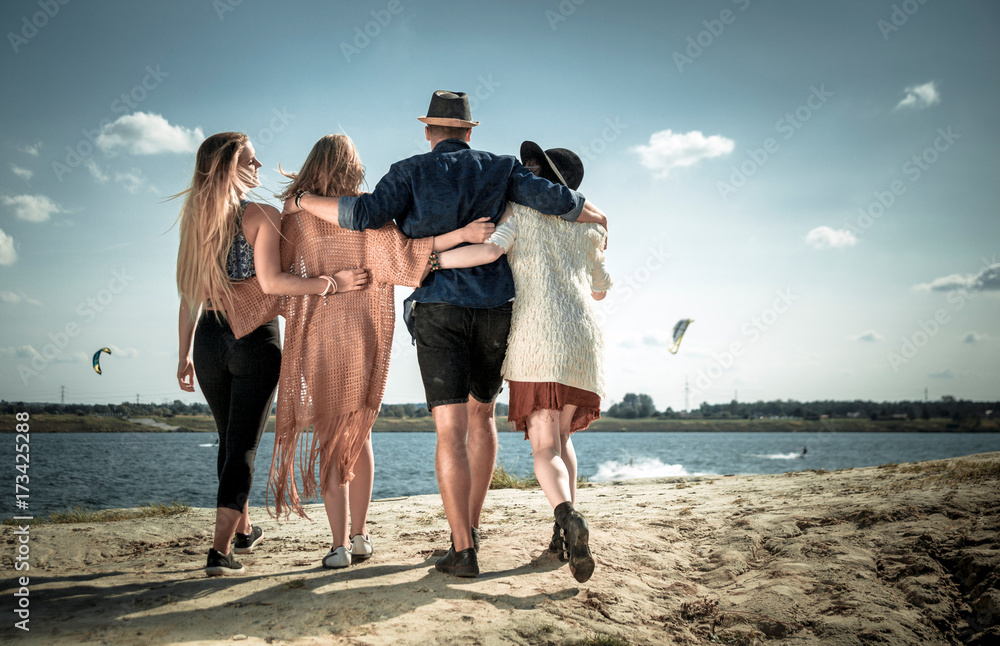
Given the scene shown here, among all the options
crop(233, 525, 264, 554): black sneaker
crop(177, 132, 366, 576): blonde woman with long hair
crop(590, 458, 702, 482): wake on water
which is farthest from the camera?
crop(590, 458, 702, 482): wake on water

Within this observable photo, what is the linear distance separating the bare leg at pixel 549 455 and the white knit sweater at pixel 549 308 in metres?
0.24

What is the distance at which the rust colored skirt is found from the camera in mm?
3299

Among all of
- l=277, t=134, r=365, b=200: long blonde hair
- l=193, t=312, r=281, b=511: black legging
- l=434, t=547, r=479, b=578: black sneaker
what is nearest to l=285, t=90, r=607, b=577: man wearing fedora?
l=434, t=547, r=479, b=578: black sneaker

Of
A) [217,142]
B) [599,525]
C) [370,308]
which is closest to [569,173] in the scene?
[370,308]

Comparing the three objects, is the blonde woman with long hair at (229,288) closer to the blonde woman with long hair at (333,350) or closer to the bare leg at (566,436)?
the blonde woman with long hair at (333,350)

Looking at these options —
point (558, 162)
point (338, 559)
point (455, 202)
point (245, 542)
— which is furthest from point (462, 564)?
point (558, 162)

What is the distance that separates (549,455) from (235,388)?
183 centimetres

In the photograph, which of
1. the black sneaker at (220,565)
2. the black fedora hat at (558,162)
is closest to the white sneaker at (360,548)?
the black sneaker at (220,565)

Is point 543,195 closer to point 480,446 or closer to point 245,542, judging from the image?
point 480,446

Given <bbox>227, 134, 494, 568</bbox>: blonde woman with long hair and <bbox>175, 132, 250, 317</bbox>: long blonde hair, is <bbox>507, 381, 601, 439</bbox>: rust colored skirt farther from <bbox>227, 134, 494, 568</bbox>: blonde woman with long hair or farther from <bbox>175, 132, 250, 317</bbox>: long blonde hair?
<bbox>175, 132, 250, 317</bbox>: long blonde hair

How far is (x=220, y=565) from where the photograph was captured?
3232mm

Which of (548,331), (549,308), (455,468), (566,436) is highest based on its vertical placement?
(549,308)

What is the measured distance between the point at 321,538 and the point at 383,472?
90.1 ft

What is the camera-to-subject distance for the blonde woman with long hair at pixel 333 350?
11.0 feet
